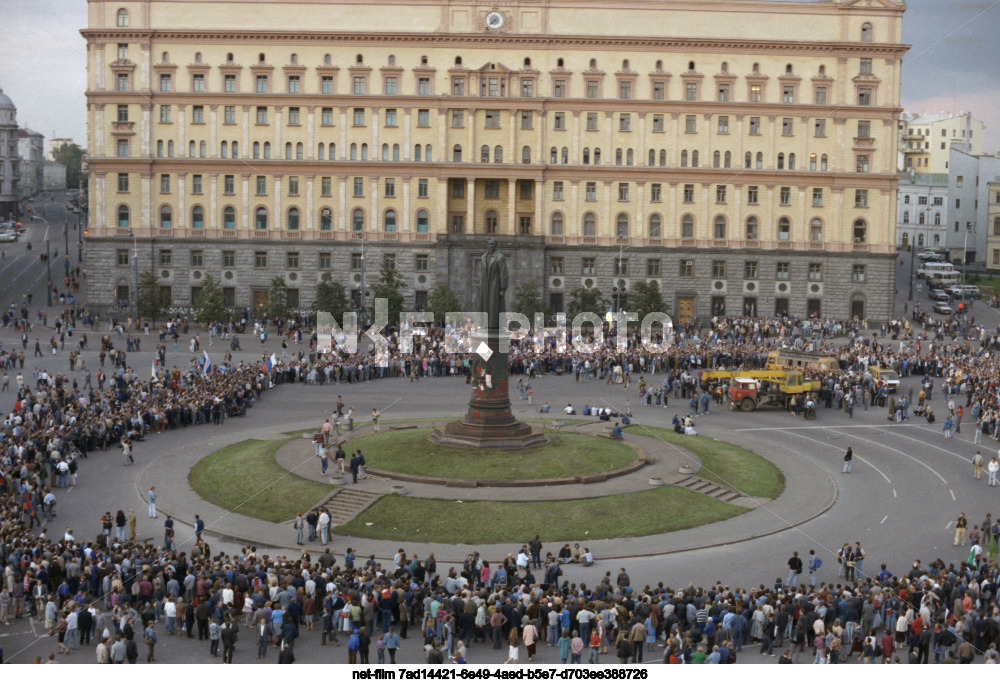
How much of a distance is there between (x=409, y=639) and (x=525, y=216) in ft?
259

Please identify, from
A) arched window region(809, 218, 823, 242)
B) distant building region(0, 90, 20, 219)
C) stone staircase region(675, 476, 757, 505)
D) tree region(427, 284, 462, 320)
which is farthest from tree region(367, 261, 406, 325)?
distant building region(0, 90, 20, 219)

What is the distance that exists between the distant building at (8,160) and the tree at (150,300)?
5551 centimetres

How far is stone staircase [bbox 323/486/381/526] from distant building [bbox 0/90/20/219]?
364 feet

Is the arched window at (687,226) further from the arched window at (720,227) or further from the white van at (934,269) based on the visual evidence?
the white van at (934,269)

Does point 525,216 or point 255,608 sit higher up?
point 525,216

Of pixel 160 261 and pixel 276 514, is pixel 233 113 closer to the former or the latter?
pixel 160 261

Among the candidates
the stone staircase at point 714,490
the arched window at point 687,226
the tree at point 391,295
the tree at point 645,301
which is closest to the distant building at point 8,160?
the tree at point 391,295

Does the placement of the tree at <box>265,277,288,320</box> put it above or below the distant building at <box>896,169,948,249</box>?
below

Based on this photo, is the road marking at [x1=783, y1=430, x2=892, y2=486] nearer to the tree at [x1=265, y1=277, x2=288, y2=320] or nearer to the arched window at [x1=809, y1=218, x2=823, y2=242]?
the tree at [x1=265, y1=277, x2=288, y2=320]

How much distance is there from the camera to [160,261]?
10244 cm

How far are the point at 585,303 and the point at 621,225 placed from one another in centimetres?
1291

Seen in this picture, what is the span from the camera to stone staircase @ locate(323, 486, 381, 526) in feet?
128

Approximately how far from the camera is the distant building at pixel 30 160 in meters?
170

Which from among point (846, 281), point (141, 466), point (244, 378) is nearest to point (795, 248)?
point (846, 281)
